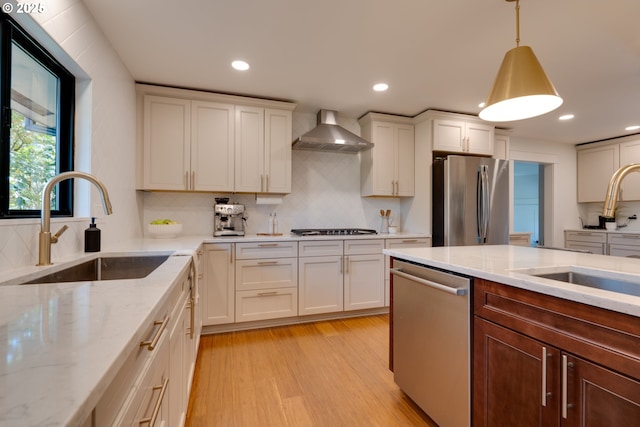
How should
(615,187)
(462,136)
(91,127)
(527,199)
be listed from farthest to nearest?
(527,199), (462,136), (91,127), (615,187)

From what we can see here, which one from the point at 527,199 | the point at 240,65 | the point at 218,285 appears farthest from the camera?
the point at 527,199

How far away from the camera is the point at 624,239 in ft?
13.7

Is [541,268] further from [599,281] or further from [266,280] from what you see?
[266,280]

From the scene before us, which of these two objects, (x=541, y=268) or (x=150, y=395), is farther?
(x=541, y=268)

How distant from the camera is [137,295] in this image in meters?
0.85

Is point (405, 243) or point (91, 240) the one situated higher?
point (91, 240)

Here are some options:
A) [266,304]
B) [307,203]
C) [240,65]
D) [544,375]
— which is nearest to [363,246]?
[307,203]

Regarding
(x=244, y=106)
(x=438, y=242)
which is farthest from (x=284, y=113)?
(x=438, y=242)

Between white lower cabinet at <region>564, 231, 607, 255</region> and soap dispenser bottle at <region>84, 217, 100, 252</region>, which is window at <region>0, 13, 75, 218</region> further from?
white lower cabinet at <region>564, 231, 607, 255</region>

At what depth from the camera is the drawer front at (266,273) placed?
281 centimetres

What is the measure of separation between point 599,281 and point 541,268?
25 cm

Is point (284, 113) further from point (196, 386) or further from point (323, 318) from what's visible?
point (196, 386)

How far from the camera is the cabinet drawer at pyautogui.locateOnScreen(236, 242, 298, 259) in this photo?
2.81 m

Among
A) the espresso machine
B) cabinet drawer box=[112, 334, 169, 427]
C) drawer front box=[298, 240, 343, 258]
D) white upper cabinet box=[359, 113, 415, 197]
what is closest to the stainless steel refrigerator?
white upper cabinet box=[359, 113, 415, 197]
